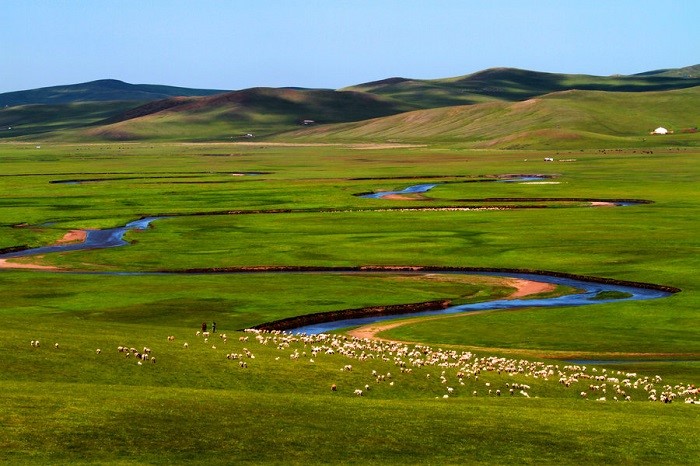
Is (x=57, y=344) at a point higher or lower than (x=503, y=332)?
higher

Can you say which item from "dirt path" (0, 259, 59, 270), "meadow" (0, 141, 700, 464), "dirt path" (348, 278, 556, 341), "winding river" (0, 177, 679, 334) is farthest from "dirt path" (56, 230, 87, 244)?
"dirt path" (348, 278, 556, 341)

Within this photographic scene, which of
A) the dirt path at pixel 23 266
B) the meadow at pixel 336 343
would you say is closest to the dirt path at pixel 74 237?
the meadow at pixel 336 343

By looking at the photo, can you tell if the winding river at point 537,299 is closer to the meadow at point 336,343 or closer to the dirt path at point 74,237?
the meadow at point 336,343

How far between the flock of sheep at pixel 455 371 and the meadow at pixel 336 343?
0.15 m

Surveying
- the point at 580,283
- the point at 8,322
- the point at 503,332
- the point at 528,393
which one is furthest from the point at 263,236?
the point at 528,393

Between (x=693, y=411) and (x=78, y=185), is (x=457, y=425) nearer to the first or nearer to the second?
(x=693, y=411)

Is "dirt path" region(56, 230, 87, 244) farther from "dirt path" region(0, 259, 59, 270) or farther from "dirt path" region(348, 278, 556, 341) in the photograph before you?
"dirt path" region(348, 278, 556, 341)

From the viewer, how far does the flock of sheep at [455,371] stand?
1462 inches

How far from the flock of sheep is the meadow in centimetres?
15

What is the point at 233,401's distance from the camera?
3039cm

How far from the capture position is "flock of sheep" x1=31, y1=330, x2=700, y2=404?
37125 mm

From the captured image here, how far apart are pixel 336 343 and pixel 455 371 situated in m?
6.35

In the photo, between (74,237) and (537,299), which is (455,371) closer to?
(537,299)

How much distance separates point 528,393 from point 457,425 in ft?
29.4
